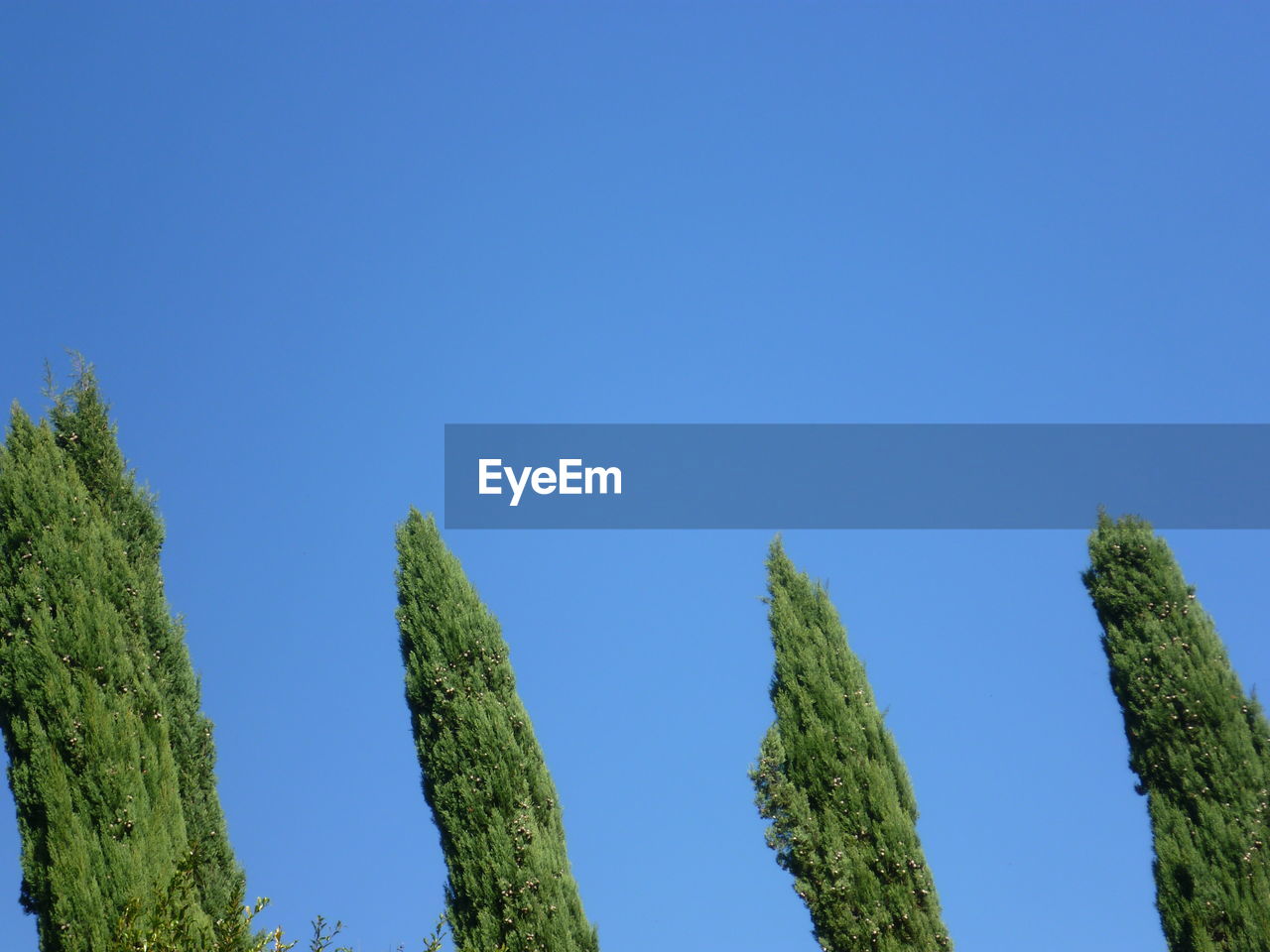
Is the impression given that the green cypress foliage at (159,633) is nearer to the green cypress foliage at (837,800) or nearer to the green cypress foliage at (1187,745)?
the green cypress foliage at (837,800)

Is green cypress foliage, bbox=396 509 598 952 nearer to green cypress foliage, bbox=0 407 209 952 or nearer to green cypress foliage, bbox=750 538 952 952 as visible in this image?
green cypress foliage, bbox=750 538 952 952

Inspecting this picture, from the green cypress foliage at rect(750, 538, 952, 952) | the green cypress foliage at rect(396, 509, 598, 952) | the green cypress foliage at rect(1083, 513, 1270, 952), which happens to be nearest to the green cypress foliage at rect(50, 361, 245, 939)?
the green cypress foliage at rect(396, 509, 598, 952)

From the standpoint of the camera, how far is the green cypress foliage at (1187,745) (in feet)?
43.4

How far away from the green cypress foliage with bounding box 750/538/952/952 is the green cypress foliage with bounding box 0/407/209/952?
6530mm

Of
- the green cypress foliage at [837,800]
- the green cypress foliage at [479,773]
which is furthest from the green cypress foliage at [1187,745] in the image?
the green cypress foliage at [479,773]

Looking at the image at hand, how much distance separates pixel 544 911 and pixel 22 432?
24.3 ft

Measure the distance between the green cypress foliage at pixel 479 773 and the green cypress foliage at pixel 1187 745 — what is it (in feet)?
22.7

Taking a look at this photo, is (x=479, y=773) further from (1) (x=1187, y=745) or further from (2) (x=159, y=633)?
(1) (x=1187, y=745)

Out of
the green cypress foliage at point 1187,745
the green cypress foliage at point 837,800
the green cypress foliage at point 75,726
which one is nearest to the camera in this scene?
the green cypress foliage at point 75,726

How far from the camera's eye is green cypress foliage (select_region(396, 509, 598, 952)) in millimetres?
11906

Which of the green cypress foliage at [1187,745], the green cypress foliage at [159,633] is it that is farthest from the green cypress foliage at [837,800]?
the green cypress foliage at [159,633]

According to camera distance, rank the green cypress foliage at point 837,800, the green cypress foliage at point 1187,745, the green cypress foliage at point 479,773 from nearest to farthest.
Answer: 1. the green cypress foliage at point 479,773
2. the green cypress foliage at point 837,800
3. the green cypress foliage at point 1187,745

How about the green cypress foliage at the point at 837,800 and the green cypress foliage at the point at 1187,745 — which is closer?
the green cypress foliage at the point at 837,800

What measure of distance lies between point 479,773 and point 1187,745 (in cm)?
840
